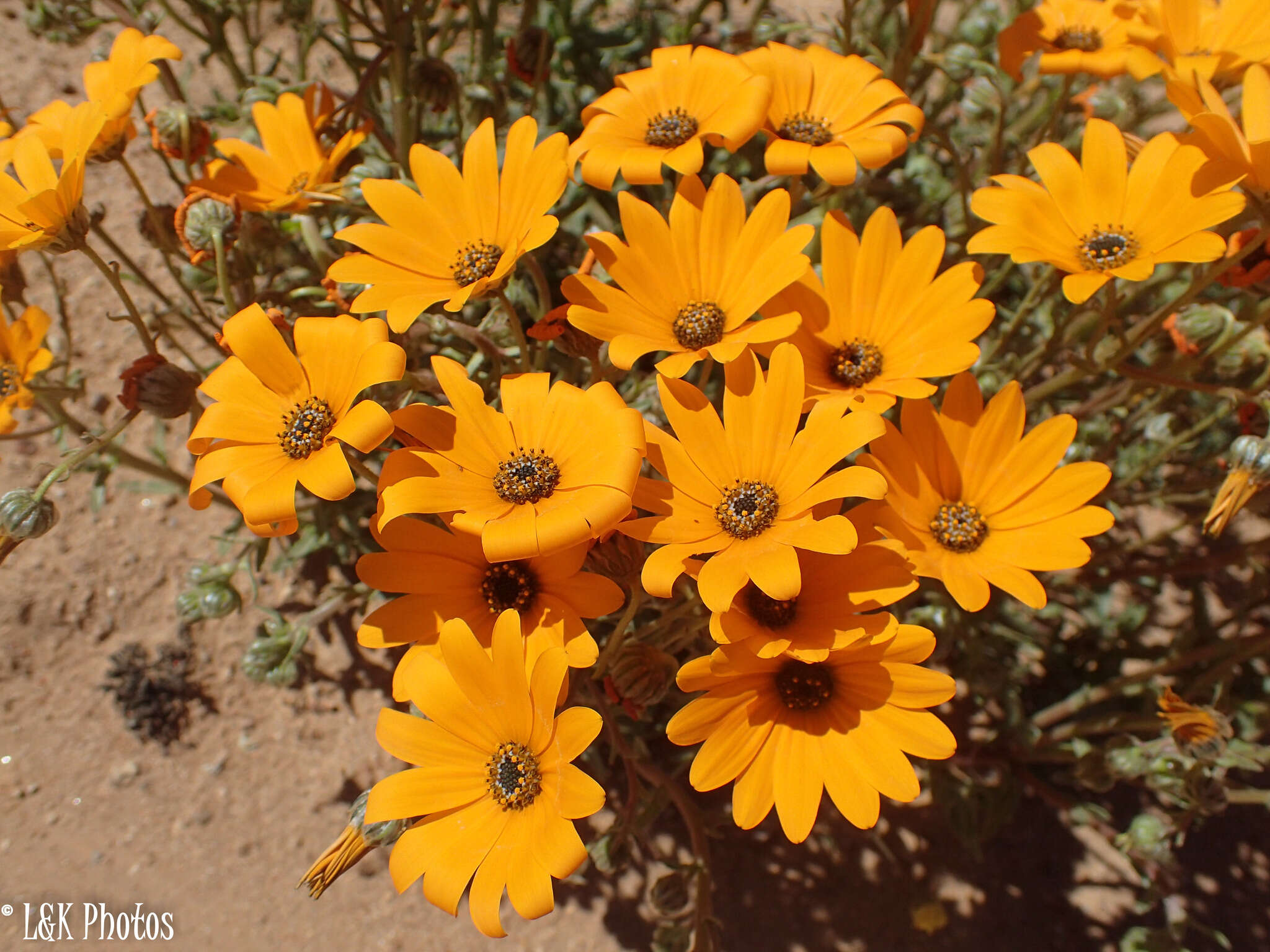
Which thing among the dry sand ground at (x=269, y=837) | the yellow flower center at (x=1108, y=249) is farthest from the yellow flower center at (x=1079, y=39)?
the dry sand ground at (x=269, y=837)

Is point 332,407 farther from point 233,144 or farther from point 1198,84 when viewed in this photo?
point 1198,84

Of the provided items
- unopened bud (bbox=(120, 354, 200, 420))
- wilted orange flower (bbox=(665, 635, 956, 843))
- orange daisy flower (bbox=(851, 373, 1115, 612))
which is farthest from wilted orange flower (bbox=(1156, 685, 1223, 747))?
unopened bud (bbox=(120, 354, 200, 420))

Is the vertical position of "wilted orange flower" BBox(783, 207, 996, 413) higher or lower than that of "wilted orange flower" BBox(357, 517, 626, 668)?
higher

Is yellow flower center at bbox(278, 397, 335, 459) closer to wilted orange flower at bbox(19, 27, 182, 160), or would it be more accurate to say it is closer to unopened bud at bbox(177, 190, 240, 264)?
unopened bud at bbox(177, 190, 240, 264)

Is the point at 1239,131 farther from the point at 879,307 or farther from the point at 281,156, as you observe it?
the point at 281,156

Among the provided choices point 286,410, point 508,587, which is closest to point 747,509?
point 508,587

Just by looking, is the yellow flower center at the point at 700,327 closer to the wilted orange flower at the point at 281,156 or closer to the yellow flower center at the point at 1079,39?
the wilted orange flower at the point at 281,156
